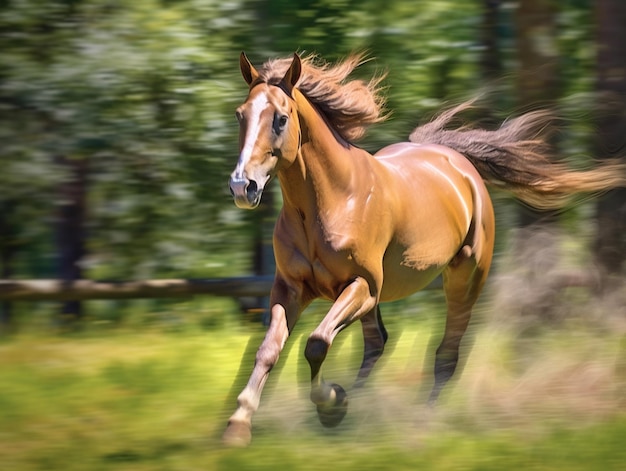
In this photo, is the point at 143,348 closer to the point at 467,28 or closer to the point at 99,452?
the point at 99,452

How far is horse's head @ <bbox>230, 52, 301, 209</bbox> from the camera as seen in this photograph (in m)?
4.21

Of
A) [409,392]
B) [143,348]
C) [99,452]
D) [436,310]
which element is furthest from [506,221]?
[99,452]

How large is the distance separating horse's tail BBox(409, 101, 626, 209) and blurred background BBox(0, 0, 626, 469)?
0.84 feet

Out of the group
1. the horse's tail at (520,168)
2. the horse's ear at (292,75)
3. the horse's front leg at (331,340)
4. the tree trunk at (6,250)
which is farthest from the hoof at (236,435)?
the tree trunk at (6,250)

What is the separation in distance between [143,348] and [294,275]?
7.10ft

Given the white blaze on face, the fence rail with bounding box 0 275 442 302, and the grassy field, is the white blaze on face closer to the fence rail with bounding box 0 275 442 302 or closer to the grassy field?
the grassy field

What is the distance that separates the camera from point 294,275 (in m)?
4.71

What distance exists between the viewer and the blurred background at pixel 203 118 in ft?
21.3

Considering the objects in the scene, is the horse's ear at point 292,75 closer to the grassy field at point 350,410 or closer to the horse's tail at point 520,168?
the grassy field at point 350,410

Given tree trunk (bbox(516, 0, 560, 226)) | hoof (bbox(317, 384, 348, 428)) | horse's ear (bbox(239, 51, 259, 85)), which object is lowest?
hoof (bbox(317, 384, 348, 428))

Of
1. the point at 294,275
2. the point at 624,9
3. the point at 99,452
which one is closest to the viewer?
the point at 99,452

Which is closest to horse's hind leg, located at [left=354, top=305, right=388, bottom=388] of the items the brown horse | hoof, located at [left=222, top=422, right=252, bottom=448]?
the brown horse

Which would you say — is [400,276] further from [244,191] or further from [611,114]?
[611,114]

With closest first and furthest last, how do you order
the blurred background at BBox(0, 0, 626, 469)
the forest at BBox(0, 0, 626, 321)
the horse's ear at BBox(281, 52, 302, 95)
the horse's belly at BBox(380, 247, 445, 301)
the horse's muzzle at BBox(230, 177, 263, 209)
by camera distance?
the horse's muzzle at BBox(230, 177, 263, 209) → the horse's ear at BBox(281, 52, 302, 95) → the horse's belly at BBox(380, 247, 445, 301) → the blurred background at BBox(0, 0, 626, 469) → the forest at BBox(0, 0, 626, 321)
